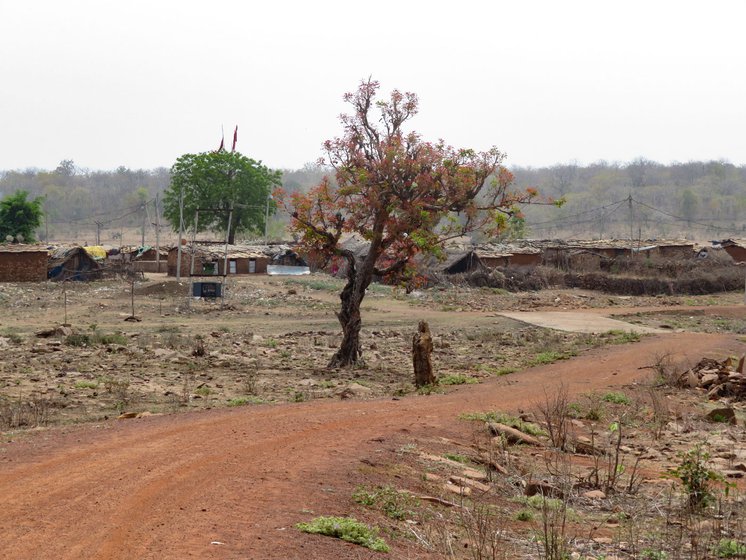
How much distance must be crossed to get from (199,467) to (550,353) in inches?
600

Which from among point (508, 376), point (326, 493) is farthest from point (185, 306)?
point (326, 493)

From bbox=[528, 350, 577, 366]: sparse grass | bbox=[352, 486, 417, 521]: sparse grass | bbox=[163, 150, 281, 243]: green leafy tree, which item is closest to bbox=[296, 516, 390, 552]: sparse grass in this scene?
bbox=[352, 486, 417, 521]: sparse grass

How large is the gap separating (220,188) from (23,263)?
76.7 ft

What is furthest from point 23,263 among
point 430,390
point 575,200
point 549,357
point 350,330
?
point 575,200

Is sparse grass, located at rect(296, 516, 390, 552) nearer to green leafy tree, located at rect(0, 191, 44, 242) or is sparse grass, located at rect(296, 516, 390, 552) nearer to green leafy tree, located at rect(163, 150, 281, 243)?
green leafy tree, located at rect(0, 191, 44, 242)

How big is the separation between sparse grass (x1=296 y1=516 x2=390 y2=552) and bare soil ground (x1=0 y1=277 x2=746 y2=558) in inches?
4.6

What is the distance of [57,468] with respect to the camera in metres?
9.06

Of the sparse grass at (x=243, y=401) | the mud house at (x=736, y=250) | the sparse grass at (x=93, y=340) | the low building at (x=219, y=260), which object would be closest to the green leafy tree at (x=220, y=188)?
the low building at (x=219, y=260)

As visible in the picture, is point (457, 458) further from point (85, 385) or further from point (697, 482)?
point (85, 385)

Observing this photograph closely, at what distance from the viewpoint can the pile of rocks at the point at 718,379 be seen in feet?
59.9

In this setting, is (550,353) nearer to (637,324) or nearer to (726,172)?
(637,324)

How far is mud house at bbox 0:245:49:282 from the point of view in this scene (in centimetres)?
4616

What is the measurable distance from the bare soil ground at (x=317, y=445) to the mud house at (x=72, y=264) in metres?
→ 22.8

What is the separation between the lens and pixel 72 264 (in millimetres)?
50500
